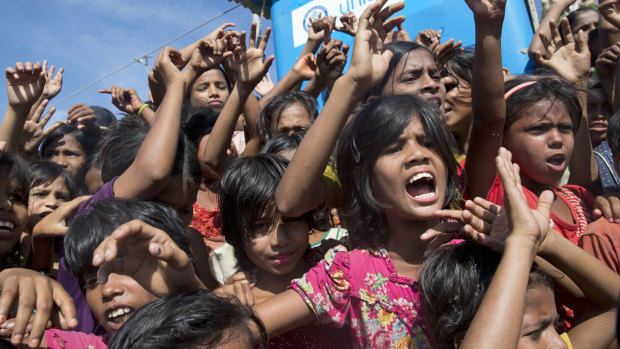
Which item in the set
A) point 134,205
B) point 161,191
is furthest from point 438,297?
point 161,191

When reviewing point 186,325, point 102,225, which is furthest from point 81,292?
point 186,325

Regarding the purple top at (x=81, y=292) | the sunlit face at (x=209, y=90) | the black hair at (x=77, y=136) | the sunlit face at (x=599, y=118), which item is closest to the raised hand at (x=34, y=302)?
A: the purple top at (x=81, y=292)

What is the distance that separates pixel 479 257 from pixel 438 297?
0.16m

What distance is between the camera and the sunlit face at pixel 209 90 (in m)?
3.73

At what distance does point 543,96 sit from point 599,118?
1105 mm

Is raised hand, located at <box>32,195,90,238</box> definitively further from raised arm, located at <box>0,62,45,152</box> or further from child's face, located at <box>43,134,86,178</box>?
child's face, located at <box>43,134,86,178</box>

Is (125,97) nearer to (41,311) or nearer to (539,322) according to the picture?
(41,311)

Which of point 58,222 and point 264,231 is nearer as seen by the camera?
point 264,231

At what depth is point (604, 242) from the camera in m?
1.66

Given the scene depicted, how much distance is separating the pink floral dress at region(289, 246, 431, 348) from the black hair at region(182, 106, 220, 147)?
1.55 meters

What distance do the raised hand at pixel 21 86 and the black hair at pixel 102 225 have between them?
1271mm

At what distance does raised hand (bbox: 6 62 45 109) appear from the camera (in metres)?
2.75

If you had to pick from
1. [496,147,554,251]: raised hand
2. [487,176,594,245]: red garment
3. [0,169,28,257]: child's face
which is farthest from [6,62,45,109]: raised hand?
[496,147,554,251]: raised hand

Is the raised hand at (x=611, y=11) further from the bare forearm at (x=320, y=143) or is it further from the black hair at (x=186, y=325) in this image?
the black hair at (x=186, y=325)
